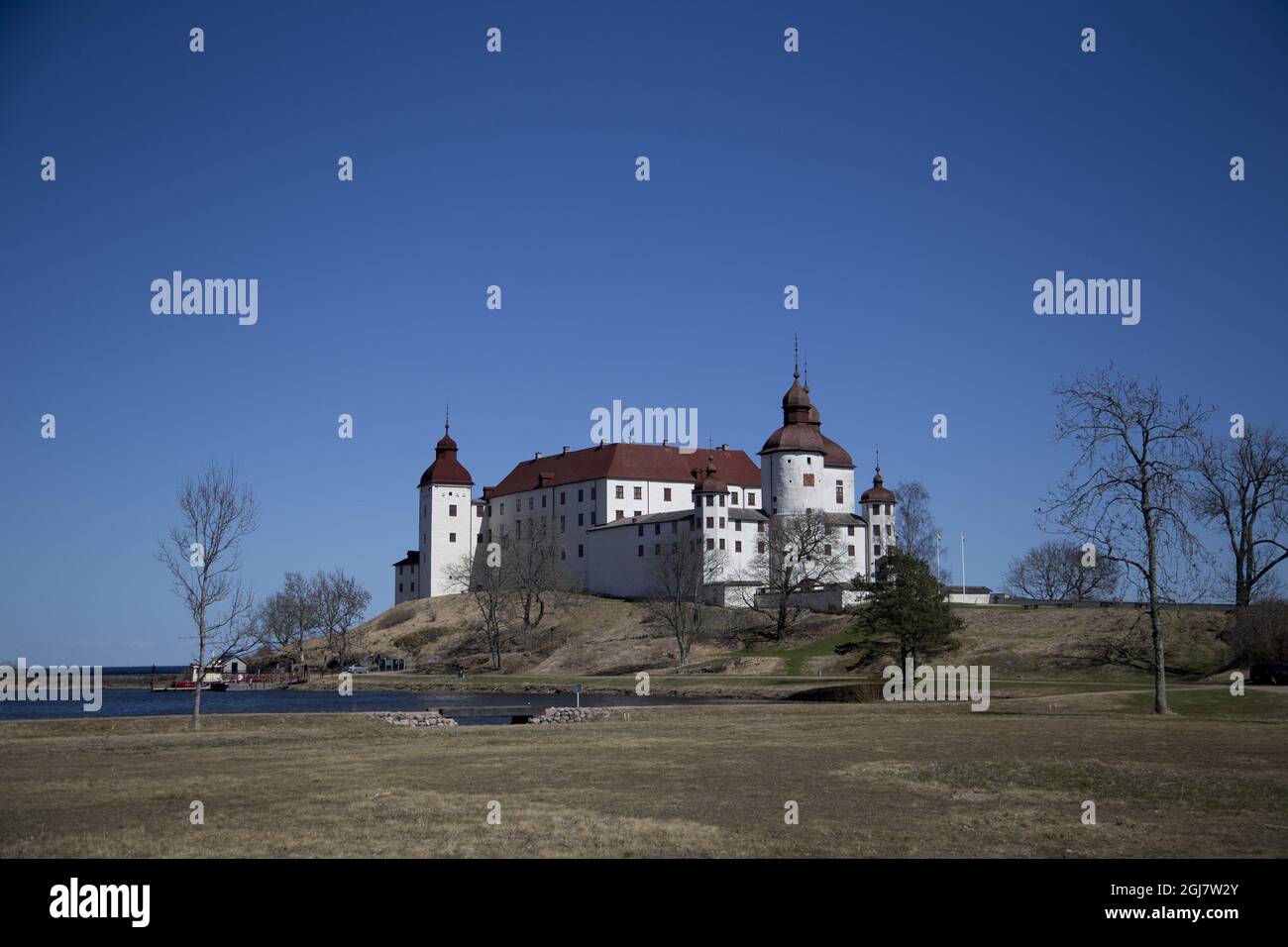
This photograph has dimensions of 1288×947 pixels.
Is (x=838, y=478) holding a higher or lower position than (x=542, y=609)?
higher

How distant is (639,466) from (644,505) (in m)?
4.88

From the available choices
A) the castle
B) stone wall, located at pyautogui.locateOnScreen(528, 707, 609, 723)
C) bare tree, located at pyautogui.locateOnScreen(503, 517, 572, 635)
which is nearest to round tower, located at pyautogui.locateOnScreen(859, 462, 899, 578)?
the castle

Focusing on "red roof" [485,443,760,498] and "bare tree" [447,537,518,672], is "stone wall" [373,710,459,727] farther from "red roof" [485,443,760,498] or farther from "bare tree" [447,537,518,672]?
"red roof" [485,443,760,498]

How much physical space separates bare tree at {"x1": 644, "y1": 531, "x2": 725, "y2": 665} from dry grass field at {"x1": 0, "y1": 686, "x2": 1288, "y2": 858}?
2596 inches

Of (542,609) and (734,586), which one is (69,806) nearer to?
(734,586)

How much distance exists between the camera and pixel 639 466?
14225 cm

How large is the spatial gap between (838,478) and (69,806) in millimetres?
114551

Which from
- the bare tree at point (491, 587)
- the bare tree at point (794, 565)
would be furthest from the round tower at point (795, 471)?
the bare tree at point (491, 587)

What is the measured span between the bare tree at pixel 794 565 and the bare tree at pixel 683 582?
4620 millimetres

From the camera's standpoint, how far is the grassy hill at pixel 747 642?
72.9 metres

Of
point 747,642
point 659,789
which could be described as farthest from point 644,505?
point 659,789

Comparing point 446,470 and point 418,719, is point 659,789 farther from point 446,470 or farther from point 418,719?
point 446,470
